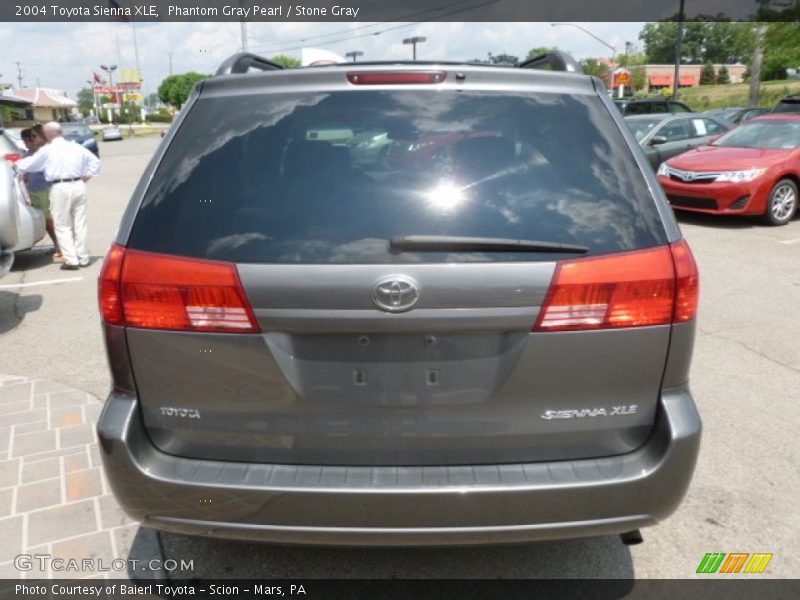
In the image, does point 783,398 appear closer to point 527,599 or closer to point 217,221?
point 527,599

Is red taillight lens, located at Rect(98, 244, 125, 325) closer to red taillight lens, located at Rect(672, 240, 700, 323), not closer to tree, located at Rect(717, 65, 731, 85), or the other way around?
red taillight lens, located at Rect(672, 240, 700, 323)

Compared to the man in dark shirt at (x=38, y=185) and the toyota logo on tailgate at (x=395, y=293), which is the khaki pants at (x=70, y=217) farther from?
the toyota logo on tailgate at (x=395, y=293)

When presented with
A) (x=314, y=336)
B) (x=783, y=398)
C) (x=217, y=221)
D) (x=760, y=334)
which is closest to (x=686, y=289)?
(x=314, y=336)

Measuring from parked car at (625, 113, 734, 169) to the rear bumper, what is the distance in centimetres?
1222

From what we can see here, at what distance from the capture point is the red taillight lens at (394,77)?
2314 millimetres

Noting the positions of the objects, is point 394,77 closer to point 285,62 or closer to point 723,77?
point 285,62

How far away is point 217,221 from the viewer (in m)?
2.13

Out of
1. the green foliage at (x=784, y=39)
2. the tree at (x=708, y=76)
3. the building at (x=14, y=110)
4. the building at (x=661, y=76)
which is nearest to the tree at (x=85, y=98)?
the building at (x=661, y=76)

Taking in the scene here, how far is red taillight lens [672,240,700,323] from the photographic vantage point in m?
2.14

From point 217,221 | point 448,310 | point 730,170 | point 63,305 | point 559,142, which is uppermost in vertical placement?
point 559,142

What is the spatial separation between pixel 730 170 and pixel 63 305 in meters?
9.23

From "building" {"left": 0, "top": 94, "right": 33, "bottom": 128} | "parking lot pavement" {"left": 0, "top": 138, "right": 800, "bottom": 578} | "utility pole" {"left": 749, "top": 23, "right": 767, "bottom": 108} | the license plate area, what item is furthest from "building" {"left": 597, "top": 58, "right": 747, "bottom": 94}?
the license plate area

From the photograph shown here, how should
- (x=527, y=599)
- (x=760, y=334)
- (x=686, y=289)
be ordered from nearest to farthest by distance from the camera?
(x=686, y=289)
(x=527, y=599)
(x=760, y=334)

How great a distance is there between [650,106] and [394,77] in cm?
1795
